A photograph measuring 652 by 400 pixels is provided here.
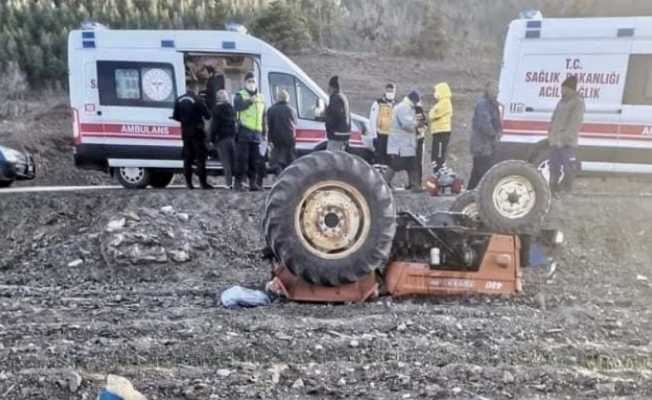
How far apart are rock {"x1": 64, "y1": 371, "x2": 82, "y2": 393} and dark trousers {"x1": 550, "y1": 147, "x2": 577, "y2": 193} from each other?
7.13 metres

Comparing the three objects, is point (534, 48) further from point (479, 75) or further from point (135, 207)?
point (479, 75)

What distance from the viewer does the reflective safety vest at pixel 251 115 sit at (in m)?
10.3

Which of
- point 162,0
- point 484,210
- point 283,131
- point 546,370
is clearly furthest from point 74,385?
point 162,0

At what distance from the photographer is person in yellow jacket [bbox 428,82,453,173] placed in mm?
11227

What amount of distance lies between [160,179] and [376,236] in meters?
7.31

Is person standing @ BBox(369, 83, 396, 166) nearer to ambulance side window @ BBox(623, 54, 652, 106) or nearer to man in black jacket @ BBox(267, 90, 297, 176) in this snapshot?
man in black jacket @ BBox(267, 90, 297, 176)

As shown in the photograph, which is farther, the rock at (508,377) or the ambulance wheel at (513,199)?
the ambulance wheel at (513,199)

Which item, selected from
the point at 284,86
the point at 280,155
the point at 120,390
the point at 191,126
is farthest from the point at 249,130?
the point at 120,390

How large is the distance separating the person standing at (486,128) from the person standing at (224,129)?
3427mm

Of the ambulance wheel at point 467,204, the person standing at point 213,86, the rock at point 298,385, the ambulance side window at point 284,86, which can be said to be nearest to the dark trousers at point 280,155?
the ambulance side window at point 284,86

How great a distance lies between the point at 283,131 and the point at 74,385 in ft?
22.6

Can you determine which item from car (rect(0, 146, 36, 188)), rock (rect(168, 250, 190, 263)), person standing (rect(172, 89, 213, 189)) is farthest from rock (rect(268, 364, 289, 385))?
car (rect(0, 146, 36, 188))

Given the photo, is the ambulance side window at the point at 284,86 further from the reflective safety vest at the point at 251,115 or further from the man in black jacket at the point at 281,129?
the reflective safety vest at the point at 251,115

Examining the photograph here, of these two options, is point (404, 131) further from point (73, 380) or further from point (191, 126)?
point (73, 380)
